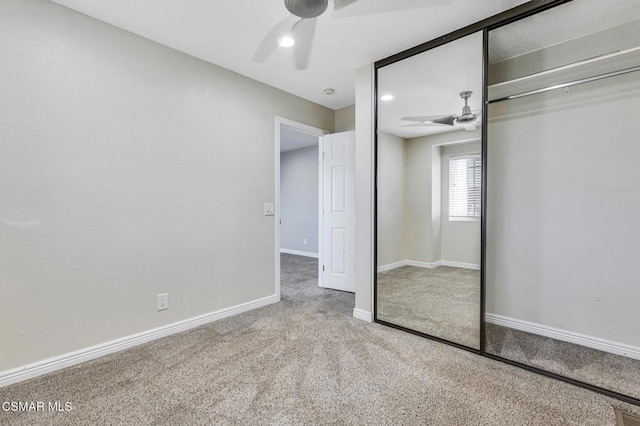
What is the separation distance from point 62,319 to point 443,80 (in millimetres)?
3422

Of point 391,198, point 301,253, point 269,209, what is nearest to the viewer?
point 391,198

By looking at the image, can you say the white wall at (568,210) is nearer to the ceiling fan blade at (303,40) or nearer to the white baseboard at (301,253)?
the ceiling fan blade at (303,40)

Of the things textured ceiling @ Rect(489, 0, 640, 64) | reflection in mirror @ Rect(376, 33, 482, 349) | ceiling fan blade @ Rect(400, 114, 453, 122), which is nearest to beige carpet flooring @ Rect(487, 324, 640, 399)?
reflection in mirror @ Rect(376, 33, 482, 349)

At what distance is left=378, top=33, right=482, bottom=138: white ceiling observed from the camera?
7.63ft

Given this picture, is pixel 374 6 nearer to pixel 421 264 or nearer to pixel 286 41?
pixel 286 41

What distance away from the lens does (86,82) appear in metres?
2.18

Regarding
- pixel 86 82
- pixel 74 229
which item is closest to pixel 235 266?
pixel 74 229

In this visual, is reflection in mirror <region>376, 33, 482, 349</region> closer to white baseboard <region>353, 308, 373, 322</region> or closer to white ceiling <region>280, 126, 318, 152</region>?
white baseboard <region>353, 308, 373, 322</region>

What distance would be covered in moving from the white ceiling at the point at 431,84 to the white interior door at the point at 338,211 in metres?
1.05

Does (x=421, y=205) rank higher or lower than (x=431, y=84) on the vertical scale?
lower

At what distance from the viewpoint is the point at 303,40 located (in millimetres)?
2477

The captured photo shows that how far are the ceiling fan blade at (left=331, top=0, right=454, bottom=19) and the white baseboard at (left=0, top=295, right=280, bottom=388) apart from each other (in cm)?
279

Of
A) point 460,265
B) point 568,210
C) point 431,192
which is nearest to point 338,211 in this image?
point 431,192

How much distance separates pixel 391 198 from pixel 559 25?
174cm
